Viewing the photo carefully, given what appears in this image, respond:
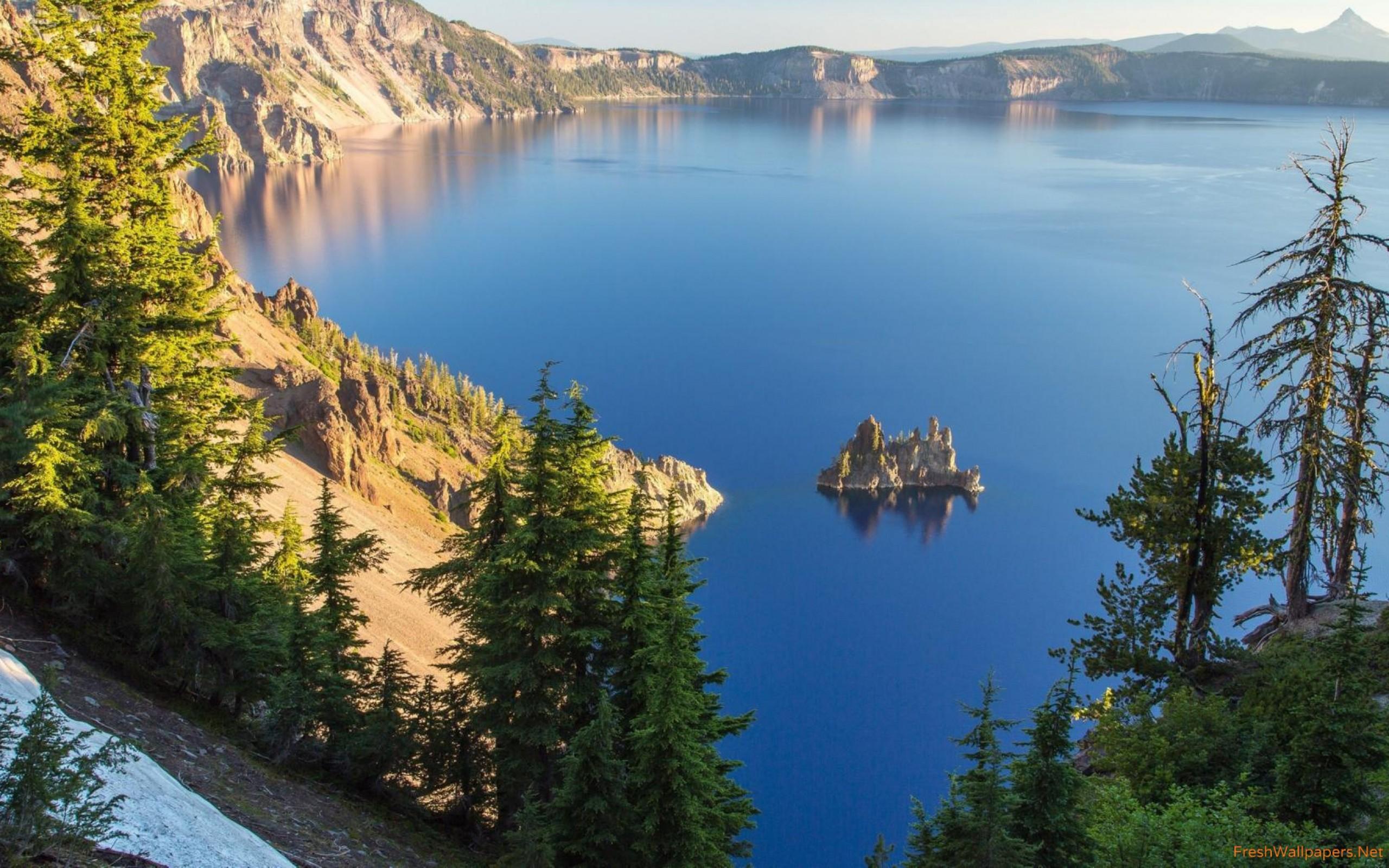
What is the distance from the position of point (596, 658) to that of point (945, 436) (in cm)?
5985

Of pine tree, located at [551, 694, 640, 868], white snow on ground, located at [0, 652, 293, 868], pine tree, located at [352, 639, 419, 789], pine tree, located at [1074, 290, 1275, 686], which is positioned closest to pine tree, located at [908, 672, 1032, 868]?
pine tree, located at [551, 694, 640, 868]

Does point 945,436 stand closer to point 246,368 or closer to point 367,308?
point 246,368

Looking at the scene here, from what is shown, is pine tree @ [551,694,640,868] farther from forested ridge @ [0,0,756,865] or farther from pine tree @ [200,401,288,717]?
pine tree @ [200,401,288,717]

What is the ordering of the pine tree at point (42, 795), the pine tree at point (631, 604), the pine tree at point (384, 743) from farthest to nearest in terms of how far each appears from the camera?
the pine tree at point (384, 743), the pine tree at point (631, 604), the pine tree at point (42, 795)

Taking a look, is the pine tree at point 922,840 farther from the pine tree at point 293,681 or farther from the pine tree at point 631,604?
the pine tree at point 293,681

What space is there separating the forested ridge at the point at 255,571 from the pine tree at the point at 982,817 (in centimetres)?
395

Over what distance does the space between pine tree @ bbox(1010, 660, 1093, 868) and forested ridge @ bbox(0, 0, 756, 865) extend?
4936 mm

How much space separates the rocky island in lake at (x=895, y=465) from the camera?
2881 inches

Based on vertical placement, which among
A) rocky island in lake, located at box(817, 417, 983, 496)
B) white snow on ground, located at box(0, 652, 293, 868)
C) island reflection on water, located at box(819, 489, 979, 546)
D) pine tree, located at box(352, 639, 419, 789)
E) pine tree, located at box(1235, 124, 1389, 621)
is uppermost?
pine tree, located at box(1235, 124, 1389, 621)

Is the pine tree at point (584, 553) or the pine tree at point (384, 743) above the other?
the pine tree at point (584, 553)

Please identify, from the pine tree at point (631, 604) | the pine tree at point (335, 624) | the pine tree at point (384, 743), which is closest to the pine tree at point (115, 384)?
the pine tree at point (335, 624)

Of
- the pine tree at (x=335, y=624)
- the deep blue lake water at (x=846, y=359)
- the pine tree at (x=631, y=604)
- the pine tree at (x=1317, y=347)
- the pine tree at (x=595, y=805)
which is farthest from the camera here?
the deep blue lake water at (x=846, y=359)

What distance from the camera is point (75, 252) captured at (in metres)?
17.9

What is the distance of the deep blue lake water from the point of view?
50062 mm
